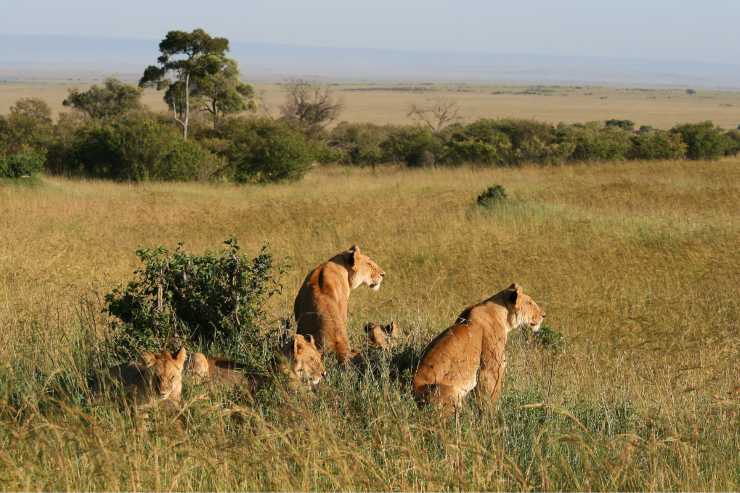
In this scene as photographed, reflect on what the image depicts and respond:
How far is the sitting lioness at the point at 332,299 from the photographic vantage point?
20.2 ft

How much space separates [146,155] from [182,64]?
18.2m

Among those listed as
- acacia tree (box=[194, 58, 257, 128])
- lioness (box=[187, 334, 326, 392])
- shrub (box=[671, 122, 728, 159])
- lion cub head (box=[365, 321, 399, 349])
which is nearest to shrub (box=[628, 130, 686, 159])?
shrub (box=[671, 122, 728, 159])

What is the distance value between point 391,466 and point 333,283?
2.99 metres

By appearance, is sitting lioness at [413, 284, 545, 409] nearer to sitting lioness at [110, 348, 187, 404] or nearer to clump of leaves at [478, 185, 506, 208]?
sitting lioness at [110, 348, 187, 404]

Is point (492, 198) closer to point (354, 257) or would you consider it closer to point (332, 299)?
point (354, 257)

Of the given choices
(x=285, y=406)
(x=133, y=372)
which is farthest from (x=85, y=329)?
(x=285, y=406)

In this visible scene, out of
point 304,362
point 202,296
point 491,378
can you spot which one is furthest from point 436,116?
point 304,362

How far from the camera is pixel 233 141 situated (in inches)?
1275

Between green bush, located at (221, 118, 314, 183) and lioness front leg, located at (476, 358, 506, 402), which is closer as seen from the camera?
lioness front leg, located at (476, 358, 506, 402)

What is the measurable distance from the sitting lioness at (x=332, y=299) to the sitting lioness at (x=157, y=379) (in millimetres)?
1303

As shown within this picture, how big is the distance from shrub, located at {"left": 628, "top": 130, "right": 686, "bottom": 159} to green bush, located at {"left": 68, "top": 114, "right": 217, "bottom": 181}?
1440 centimetres

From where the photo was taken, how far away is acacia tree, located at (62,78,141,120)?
50.5 metres

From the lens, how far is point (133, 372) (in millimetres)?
4973

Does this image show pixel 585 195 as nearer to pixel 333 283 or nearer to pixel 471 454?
pixel 333 283
